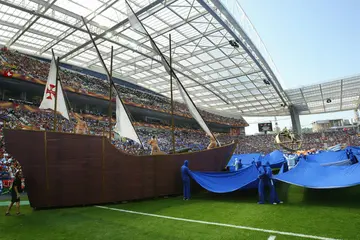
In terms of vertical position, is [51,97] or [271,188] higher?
[51,97]

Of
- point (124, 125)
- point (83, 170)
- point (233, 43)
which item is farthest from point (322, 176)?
point (233, 43)

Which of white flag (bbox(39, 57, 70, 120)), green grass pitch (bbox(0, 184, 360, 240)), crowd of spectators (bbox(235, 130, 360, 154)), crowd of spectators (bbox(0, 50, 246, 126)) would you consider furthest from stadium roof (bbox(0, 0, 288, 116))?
green grass pitch (bbox(0, 184, 360, 240))

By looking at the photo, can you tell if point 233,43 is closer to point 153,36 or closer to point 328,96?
point 153,36

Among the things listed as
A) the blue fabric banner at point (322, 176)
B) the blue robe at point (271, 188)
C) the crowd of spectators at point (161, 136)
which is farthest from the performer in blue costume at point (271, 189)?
the crowd of spectators at point (161, 136)

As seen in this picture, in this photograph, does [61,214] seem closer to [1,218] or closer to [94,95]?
[1,218]

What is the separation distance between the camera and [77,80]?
25.1 metres

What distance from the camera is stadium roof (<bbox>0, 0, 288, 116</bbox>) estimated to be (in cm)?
1712

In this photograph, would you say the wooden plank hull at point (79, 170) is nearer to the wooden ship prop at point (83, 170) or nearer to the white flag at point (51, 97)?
the wooden ship prop at point (83, 170)

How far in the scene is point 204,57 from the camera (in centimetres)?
2541

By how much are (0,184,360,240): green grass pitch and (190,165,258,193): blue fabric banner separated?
518mm

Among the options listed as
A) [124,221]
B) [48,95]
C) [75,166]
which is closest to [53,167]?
[75,166]

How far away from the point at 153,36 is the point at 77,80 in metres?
10.4

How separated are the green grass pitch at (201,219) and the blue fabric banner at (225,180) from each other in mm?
518

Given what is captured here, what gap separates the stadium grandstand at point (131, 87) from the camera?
6363 millimetres
